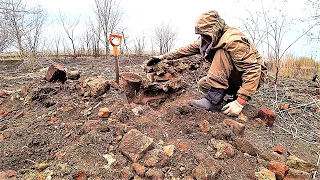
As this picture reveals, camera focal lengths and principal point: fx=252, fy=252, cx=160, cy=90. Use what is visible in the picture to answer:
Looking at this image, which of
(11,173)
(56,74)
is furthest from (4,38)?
(11,173)

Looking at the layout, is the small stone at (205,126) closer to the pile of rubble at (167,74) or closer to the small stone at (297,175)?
the small stone at (297,175)

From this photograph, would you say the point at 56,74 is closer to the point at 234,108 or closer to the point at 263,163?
the point at 234,108

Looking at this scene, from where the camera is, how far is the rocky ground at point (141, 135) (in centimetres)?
149

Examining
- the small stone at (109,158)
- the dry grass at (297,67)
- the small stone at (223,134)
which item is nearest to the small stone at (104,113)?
the small stone at (109,158)

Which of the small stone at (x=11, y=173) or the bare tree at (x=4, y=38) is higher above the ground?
the bare tree at (x=4, y=38)

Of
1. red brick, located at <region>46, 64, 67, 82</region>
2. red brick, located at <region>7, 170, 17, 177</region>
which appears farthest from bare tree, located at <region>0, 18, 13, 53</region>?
red brick, located at <region>7, 170, 17, 177</region>

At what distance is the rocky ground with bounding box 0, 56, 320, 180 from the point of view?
1.49m

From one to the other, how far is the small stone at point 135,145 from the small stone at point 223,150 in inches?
16.9

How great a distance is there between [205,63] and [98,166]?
2.66 meters

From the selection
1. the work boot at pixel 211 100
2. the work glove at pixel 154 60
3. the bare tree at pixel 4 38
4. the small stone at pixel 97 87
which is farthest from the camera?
the bare tree at pixel 4 38

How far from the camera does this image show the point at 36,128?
6.88ft

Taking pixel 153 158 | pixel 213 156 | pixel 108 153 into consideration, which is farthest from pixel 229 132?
pixel 108 153

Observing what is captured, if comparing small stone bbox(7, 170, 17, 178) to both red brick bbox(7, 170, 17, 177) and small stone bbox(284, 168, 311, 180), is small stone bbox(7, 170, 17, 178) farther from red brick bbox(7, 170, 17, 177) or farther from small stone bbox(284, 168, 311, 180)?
small stone bbox(284, 168, 311, 180)

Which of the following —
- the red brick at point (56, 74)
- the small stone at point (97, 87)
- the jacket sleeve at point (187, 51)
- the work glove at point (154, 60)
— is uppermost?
the jacket sleeve at point (187, 51)
